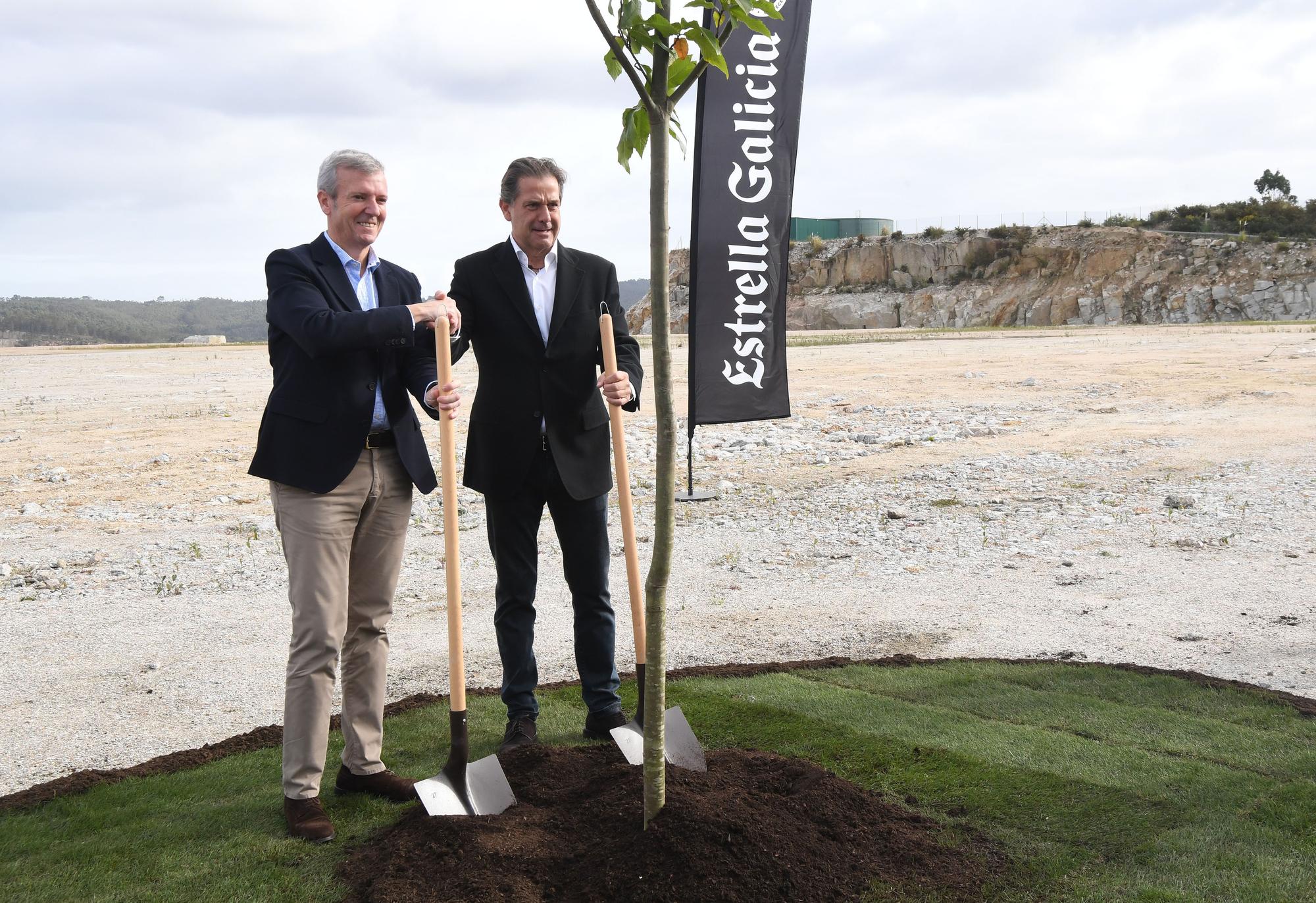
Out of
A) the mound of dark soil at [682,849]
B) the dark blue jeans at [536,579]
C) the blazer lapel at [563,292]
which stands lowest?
the mound of dark soil at [682,849]

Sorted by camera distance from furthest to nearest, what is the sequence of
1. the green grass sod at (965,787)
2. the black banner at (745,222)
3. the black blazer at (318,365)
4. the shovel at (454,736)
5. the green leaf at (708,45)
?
1. the black banner at (745,222)
2. the shovel at (454,736)
3. the black blazer at (318,365)
4. the green grass sod at (965,787)
5. the green leaf at (708,45)

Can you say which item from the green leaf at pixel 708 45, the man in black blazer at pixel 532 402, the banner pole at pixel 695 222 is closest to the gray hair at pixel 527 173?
the man in black blazer at pixel 532 402

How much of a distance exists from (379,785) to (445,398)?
1.43 m

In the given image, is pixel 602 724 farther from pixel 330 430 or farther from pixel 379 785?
pixel 330 430

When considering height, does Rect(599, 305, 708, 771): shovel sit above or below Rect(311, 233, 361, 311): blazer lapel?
below

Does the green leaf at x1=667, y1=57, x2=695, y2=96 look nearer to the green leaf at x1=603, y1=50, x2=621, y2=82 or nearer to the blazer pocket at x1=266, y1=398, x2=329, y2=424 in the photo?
the green leaf at x1=603, y1=50, x2=621, y2=82

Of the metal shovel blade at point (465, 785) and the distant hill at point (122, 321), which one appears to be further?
the distant hill at point (122, 321)

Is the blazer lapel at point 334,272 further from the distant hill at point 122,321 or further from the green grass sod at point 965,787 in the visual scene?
the distant hill at point 122,321

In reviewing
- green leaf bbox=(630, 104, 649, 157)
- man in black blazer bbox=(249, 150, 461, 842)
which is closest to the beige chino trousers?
man in black blazer bbox=(249, 150, 461, 842)

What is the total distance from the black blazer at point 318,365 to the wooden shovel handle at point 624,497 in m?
0.70

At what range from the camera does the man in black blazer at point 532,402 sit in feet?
13.0

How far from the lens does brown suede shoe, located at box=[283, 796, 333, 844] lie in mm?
3293

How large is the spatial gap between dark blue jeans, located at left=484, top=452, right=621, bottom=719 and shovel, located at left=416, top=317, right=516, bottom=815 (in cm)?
65

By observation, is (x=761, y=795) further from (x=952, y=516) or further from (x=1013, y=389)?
(x=1013, y=389)
